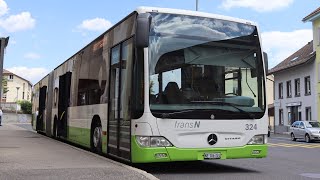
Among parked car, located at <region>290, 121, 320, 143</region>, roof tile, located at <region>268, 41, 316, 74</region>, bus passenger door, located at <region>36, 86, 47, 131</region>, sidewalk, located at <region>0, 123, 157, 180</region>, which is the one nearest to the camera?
sidewalk, located at <region>0, 123, 157, 180</region>

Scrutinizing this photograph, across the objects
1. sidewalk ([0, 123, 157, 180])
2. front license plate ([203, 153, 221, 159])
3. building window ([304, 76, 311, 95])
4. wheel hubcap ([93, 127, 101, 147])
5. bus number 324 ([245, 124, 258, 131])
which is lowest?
sidewalk ([0, 123, 157, 180])

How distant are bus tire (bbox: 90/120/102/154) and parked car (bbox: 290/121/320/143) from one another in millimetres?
20722

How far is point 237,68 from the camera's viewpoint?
34.4 feet

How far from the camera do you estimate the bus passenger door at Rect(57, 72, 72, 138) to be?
17.6m

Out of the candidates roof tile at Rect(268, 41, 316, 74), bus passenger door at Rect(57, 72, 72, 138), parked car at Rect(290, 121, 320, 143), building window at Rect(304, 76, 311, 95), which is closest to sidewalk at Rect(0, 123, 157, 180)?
bus passenger door at Rect(57, 72, 72, 138)

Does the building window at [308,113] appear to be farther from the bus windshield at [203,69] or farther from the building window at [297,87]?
the bus windshield at [203,69]

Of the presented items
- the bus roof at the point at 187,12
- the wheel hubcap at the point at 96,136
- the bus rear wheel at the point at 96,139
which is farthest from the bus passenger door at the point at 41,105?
the bus roof at the point at 187,12

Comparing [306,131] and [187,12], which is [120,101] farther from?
[306,131]

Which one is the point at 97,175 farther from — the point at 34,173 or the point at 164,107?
the point at 164,107

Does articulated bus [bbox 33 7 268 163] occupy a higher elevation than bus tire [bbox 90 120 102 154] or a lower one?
higher

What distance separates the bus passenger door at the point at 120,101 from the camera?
10.4m

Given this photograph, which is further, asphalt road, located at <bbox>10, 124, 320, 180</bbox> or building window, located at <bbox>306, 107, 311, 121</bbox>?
building window, located at <bbox>306, 107, 311, 121</bbox>

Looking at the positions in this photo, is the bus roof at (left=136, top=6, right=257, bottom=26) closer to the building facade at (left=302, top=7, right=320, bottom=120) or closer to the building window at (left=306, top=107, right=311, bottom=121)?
the building facade at (left=302, top=7, right=320, bottom=120)

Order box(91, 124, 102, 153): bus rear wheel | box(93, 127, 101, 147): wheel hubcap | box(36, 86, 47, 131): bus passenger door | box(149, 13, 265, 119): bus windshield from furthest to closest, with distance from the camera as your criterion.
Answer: box(36, 86, 47, 131): bus passenger door < box(93, 127, 101, 147): wheel hubcap < box(91, 124, 102, 153): bus rear wheel < box(149, 13, 265, 119): bus windshield
